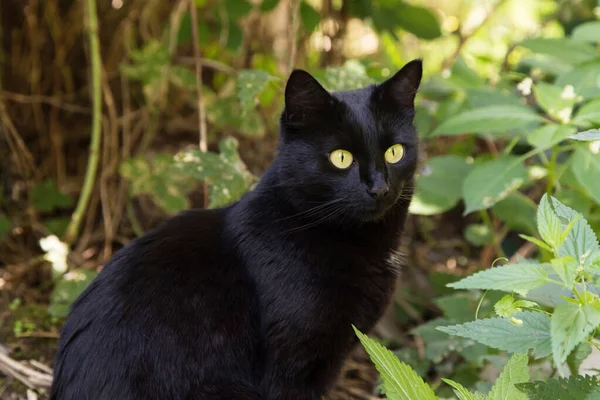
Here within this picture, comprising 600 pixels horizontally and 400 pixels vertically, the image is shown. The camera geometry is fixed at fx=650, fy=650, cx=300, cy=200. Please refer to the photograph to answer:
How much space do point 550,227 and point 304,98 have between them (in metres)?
0.64

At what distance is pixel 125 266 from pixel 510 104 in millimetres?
1232

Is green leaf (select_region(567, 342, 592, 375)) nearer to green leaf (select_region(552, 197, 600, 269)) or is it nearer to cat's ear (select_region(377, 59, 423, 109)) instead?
green leaf (select_region(552, 197, 600, 269))

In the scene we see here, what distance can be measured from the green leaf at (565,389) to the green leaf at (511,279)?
0.59ft

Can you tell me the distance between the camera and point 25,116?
8.52 feet

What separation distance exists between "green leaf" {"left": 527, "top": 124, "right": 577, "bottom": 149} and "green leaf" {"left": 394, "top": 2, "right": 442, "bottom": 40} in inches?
37.5

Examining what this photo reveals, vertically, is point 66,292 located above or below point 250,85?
below

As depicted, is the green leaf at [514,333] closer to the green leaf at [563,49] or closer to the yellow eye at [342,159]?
the yellow eye at [342,159]

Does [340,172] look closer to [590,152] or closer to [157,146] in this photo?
[590,152]

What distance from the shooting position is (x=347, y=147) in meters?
1.46

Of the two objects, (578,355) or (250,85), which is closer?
(578,355)

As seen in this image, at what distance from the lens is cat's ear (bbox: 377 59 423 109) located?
1.52 metres

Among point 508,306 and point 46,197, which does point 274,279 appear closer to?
point 508,306

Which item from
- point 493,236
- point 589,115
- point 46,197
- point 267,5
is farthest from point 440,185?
point 46,197

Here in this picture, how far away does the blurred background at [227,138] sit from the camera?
1878 mm
